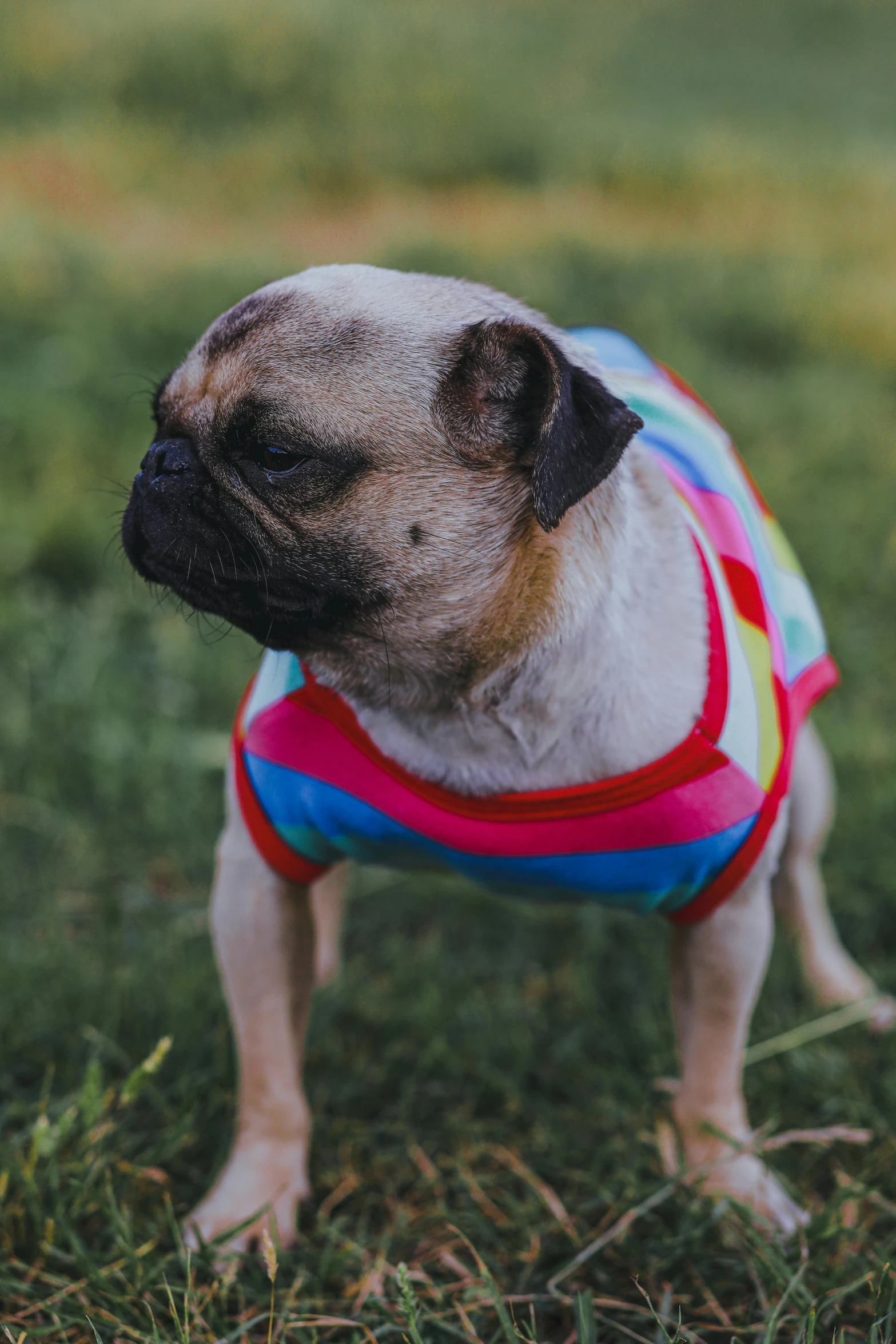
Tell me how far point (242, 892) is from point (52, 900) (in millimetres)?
1145

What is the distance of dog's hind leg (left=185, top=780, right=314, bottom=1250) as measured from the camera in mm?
2244

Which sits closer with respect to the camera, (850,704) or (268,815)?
(268,815)

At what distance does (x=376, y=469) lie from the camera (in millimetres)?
1837

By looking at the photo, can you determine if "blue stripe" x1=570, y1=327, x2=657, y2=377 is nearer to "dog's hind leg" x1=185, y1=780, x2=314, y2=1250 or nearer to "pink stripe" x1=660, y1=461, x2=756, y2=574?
"pink stripe" x1=660, y1=461, x2=756, y2=574

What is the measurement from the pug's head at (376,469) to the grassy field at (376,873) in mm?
974

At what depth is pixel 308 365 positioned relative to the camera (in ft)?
5.91

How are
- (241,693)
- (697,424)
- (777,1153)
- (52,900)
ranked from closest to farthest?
(777,1153) → (697,424) → (52,900) → (241,693)

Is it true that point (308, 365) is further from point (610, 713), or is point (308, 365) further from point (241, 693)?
point (241, 693)

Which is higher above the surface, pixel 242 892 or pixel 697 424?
pixel 697 424

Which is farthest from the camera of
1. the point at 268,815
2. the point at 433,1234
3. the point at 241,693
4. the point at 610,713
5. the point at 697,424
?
the point at 241,693

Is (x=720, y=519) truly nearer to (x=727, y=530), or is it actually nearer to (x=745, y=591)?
(x=727, y=530)

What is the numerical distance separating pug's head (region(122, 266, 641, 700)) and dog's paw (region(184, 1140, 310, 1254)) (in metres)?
1.08

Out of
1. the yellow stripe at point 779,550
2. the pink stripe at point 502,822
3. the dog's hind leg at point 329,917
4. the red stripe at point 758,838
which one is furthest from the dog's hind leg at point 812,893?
the dog's hind leg at point 329,917

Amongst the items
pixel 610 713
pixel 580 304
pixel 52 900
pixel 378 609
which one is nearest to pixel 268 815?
pixel 378 609
